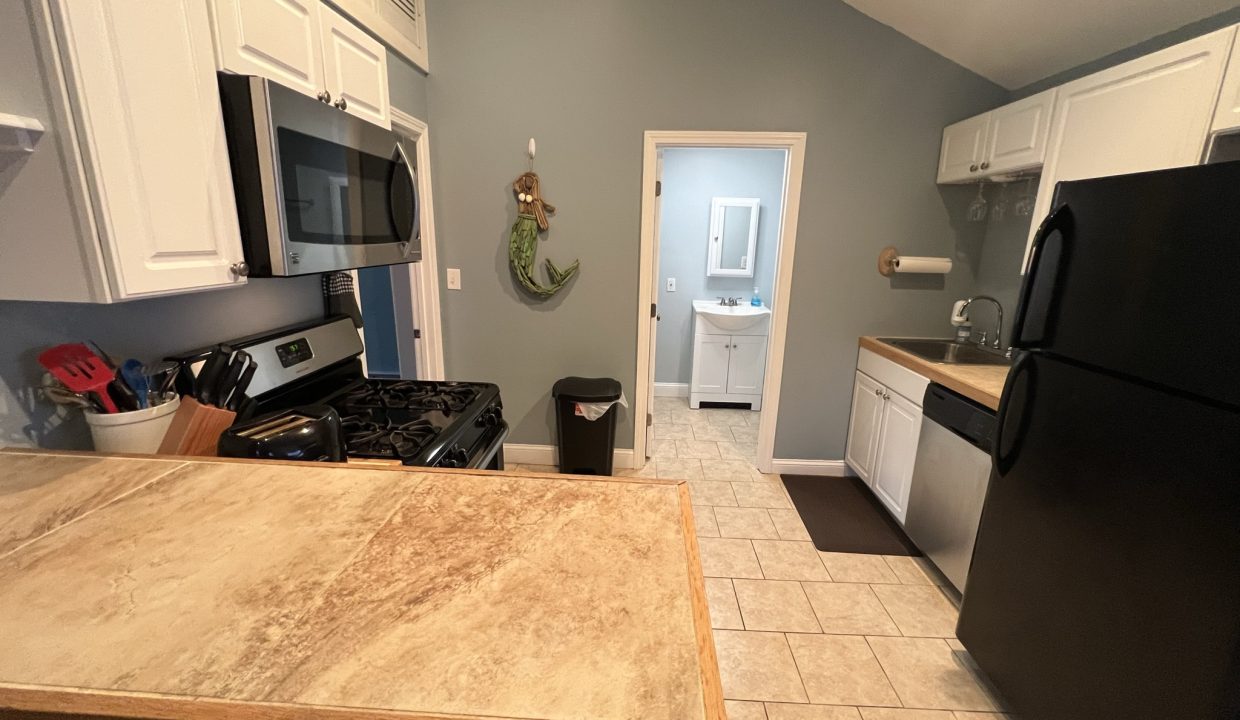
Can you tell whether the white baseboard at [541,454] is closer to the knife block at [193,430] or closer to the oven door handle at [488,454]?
the oven door handle at [488,454]

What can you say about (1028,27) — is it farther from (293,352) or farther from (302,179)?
(293,352)

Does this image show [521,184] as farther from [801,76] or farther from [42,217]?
[42,217]

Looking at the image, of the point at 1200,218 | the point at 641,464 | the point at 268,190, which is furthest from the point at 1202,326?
the point at 641,464

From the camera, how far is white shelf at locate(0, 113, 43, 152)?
0.77m

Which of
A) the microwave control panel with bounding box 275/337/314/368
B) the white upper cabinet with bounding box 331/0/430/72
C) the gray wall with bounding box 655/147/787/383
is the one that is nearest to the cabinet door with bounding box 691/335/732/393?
the gray wall with bounding box 655/147/787/383

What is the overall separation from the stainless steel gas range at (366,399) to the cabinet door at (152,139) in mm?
435

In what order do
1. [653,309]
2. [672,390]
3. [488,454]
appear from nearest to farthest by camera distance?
[488,454] < [653,309] < [672,390]

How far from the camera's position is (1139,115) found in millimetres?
1677

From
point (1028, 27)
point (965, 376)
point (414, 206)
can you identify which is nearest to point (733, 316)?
point (965, 376)

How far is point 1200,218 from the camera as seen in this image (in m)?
1.07

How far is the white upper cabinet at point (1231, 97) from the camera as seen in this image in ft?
4.60

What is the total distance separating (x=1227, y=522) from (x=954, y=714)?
41.8 inches

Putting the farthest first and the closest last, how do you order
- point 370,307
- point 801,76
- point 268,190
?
point 370,307 < point 801,76 < point 268,190

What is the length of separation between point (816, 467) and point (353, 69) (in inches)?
125
